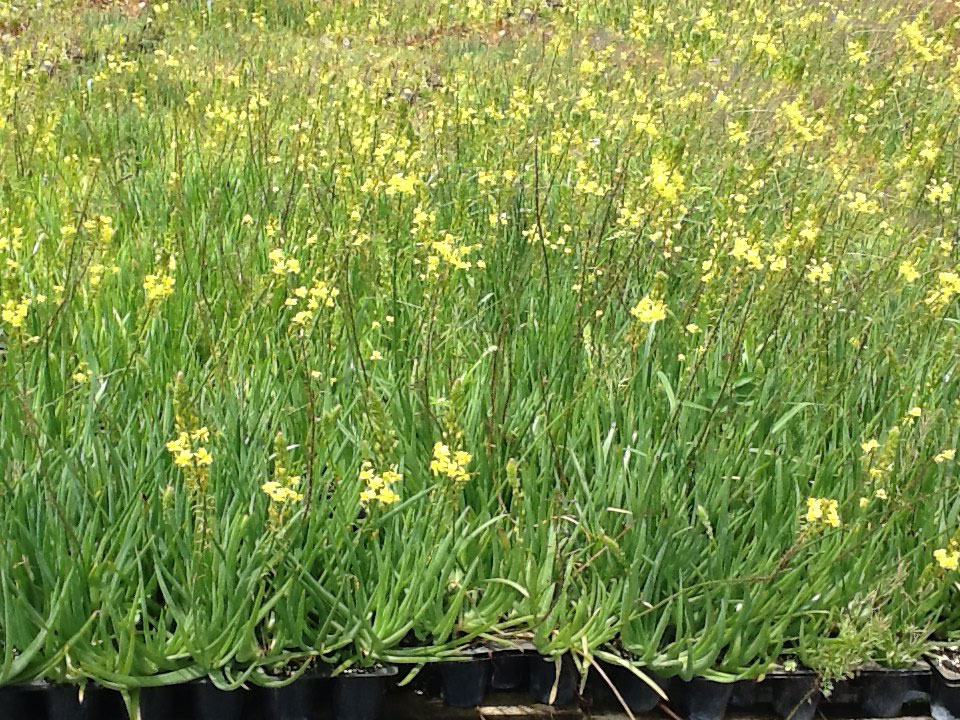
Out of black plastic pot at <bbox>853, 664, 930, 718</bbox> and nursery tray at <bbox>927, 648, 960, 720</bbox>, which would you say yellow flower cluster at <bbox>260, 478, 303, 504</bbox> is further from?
nursery tray at <bbox>927, 648, 960, 720</bbox>

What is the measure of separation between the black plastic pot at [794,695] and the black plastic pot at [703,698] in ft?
0.44

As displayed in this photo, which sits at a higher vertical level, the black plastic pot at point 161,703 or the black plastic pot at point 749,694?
the black plastic pot at point 161,703

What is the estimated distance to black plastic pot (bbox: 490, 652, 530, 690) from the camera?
2.14m

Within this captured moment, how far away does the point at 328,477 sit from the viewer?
2141 millimetres

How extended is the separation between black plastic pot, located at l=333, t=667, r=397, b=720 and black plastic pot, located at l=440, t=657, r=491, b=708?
0.16 m

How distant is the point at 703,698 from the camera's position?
7.07ft

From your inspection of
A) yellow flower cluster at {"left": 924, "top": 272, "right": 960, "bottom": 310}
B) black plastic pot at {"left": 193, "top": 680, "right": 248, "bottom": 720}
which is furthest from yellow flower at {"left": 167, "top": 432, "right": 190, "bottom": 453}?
yellow flower cluster at {"left": 924, "top": 272, "right": 960, "bottom": 310}

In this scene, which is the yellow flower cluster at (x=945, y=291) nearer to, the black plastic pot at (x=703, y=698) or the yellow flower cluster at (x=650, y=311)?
the yellow flower cluster at (x=650, y=311)

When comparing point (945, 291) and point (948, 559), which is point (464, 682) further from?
point (945, 291)

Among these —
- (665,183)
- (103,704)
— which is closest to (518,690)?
(103,704)

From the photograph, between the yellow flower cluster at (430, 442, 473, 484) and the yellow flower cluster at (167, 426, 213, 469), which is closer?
the yellow flower cluster at (167, 426, 213, 469)

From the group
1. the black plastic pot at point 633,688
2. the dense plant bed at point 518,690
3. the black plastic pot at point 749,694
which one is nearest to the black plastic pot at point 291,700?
the dense plant bed at point 518,690

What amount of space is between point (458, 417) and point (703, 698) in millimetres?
919

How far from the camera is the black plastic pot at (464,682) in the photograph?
2.09m
